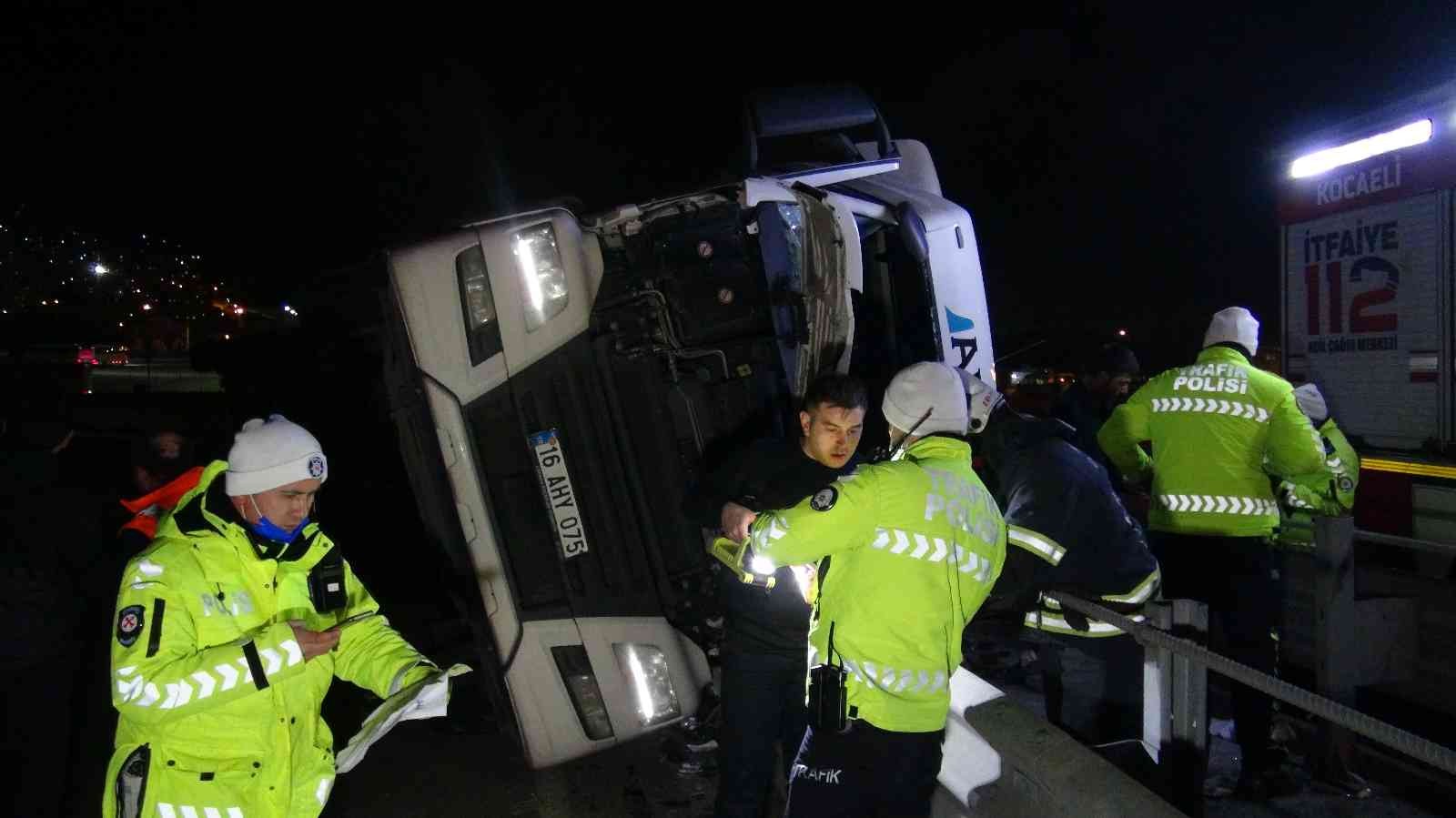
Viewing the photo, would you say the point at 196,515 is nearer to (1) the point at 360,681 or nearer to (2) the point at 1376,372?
(1) the point at 360,681

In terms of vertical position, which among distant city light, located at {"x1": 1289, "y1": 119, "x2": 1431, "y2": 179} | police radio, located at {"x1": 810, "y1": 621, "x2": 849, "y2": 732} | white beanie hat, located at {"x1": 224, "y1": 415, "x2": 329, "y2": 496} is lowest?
police radio, located at {"x1": 810, "y1": 621, "x2": 849, "y2": 732}

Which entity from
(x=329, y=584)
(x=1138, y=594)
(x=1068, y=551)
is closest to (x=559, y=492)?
(x=329, y=584)

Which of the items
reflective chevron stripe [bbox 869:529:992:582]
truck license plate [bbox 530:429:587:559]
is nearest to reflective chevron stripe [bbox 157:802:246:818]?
reflective chevron stripe [bbox 869:529:992:582]

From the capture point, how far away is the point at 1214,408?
12.7 ft

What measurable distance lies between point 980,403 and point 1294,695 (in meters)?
1.43

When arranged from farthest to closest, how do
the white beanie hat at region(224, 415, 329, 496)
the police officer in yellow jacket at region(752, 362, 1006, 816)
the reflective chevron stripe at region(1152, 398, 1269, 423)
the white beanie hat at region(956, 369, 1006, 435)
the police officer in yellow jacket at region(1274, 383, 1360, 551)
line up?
the police officer in yellow jacket at region(1274, 383, 1360, 551) < the reflective chevron stripe at region(1152, 398, 1269, 423) < the white beanie hat at region(956, 369, 1006, 435) < the police officer in yellow jacket at region(752, 362, 1006, 816) < the white beanie hat at region(224, 415, 329, 496)

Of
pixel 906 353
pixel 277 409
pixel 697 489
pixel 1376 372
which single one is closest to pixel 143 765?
pixel 697 489

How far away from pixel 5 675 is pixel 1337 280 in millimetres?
7907

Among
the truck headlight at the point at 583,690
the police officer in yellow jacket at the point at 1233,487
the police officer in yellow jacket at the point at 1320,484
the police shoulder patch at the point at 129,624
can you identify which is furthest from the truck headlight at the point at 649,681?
the police officer in yellow jacket at the point at 1320,484

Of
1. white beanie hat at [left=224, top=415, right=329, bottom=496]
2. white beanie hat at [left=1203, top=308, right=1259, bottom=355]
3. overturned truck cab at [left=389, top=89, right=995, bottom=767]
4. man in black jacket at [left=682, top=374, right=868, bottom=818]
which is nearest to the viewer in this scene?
white beanie hat at [left=224, top=415, right=329, bottom=496]

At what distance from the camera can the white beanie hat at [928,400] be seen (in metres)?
2.40

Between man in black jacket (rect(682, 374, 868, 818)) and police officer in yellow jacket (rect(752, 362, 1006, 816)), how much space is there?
1.65 ft

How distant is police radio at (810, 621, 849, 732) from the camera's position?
228 centimetres

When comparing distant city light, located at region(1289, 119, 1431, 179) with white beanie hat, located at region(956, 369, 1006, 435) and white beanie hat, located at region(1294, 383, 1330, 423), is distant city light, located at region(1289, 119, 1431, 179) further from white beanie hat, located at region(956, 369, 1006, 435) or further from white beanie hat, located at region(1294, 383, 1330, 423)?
white beanie hat, located at region(956, 369, 1006, 435)
